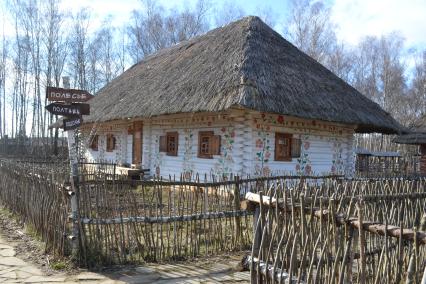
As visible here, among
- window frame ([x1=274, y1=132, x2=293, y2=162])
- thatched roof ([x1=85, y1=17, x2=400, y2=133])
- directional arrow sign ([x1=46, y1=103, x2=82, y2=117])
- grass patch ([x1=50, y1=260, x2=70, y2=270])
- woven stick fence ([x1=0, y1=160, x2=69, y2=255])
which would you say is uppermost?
thatched roof ([x1=85, y1=17, x2=400, y2=133])

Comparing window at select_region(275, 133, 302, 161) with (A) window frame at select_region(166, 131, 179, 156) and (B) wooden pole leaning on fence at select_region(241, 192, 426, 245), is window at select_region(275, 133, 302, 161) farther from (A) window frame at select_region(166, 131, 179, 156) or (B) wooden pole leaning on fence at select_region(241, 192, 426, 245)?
(B) wooden pole leaning on fence at select_region(241, 192, 426, 245)

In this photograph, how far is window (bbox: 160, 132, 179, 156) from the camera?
13.4 metres

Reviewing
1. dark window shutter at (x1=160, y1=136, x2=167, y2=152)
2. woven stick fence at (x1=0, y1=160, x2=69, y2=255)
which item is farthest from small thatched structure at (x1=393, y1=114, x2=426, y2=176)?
woven stick fence at (x1=0, y1=160, x2=69, y2=255)

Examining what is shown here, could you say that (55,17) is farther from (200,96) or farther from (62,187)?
(62,187)

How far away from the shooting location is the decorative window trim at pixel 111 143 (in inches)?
699

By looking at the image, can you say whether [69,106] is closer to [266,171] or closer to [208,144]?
[208,144]

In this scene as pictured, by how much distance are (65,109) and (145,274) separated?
2702 millimetres

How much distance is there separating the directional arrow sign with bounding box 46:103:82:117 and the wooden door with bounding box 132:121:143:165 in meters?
9.11

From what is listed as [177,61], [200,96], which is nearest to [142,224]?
[200,96]

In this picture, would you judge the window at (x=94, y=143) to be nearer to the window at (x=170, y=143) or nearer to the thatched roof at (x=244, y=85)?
the thatched roof at (x=244, y=85)

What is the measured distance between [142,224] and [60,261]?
1.08 metres

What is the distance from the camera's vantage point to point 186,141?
12.8 m

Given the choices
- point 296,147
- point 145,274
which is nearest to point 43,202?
point 145,274

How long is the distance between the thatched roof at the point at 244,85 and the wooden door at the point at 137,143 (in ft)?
3.02
